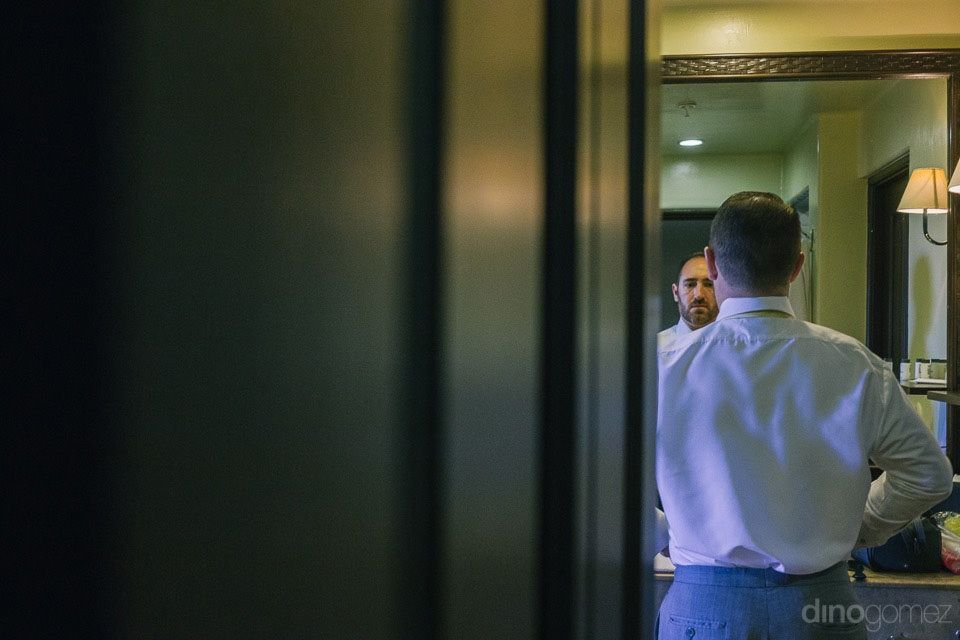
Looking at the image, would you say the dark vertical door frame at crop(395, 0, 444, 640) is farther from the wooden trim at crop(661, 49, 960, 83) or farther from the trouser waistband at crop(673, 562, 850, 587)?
the wooden trim at crop(661, 49, 960, 83)

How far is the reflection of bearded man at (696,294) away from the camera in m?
2.57

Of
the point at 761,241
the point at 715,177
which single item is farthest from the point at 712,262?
the point at 715,177

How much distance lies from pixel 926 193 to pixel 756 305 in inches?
64.6

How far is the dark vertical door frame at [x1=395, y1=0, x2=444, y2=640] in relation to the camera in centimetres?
15

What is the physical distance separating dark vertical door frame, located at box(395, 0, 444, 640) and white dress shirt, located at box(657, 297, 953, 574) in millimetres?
1167

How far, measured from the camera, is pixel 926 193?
2684mm

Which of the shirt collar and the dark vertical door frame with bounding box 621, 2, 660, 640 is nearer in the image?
the dark vertical door frame with bounding box 621, 2, 660, 640

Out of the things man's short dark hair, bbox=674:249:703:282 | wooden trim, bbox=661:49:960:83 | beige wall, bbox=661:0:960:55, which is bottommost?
man's short dark hair, bbox=674:249:703:282

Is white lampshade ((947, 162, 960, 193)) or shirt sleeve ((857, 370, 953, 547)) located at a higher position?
white lampshade ((947, 162, 960, 193))

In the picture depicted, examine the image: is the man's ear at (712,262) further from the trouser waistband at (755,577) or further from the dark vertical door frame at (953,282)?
the dark vertical door frame at (953,282)

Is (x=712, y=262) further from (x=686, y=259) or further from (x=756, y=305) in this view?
(x=686, y=259)

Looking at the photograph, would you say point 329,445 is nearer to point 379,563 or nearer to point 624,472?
point 379,563

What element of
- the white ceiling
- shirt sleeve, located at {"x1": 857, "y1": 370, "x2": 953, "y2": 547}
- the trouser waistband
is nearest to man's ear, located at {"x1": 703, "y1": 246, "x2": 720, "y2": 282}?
shirt sleeve, located at {"x1": 857, "y1": 370, "x2": 953, "y2": 547}

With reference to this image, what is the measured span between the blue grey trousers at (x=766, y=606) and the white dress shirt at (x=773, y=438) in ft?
0.07
